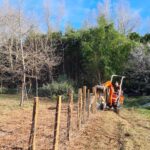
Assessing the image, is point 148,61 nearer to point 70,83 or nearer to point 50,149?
point 70,83

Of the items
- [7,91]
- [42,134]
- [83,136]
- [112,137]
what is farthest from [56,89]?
[42,134]

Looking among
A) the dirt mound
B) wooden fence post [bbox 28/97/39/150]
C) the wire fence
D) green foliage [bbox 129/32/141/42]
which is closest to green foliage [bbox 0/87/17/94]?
green foliage [bbox 129/32/141/42]

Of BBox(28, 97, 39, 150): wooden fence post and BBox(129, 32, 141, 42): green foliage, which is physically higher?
BBox(129, 32, 141, 42): green foliage

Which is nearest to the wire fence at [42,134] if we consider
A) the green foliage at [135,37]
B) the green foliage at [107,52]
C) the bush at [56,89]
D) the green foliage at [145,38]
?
the bush at [56,89]

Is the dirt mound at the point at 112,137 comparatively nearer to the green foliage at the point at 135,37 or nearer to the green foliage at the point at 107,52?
the green foliage at the point at 107,52

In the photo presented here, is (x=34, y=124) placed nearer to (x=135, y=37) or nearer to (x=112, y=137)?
(x=112, y=137)

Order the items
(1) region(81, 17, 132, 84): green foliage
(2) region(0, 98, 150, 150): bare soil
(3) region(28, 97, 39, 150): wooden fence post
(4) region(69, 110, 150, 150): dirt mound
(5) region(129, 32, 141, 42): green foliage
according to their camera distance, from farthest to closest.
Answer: (5) region(129, 32, 141, 42): green foliage → (1) region(81, 17, 132, 84): green foliage → (4) region(69, 110, 150, 150): dirt mound → (2) region(0, 98, 150, 150): bare soil → (3) region(28, 97, 39, 150): wooden fence post

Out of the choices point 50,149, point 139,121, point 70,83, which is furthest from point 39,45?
point 50,149

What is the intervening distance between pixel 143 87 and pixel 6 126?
85.8 ft

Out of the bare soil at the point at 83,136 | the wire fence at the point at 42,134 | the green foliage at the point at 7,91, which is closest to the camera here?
the wire fence at the point at 42,134

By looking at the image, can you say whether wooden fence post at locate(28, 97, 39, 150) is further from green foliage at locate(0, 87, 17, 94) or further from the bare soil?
green foliage at locate(0, 87, 17, 94)

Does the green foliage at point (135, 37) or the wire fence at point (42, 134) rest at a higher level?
the green foliage at point (135, 37)

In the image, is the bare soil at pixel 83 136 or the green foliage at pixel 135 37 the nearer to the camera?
the bare soil at pixel 83 136

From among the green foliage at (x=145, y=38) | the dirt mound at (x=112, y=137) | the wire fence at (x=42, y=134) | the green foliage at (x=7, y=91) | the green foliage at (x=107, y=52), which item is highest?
the green foliage at (x=145, y=38)
